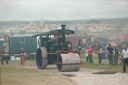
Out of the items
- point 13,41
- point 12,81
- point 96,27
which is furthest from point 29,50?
point 12,81

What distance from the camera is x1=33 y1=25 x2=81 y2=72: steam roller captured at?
21.2 meters

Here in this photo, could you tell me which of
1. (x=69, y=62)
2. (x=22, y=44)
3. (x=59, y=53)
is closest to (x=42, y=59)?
(x=59, y=53)

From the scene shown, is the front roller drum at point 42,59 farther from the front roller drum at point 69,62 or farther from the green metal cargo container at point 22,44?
the green metal cargo container at point 22,44

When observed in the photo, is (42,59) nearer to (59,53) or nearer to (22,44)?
(59,53)

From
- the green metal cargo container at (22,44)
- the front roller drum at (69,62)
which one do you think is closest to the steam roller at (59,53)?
the front roller drum at (69,62)

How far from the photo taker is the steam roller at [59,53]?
2117 centimetres

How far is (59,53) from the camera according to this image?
2181 centimetres

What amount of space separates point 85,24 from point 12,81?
31.3 m

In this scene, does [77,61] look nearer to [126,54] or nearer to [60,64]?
[60,64]

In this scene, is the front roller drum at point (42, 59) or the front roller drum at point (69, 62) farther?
the front roller drum at point (42, 59)

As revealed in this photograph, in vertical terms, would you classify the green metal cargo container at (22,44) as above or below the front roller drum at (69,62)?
above

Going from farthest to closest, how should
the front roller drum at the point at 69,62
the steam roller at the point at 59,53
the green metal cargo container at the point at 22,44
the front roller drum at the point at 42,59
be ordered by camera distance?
the green metal cargo container at the point at 22,44, the front roller drum at the point at 42,59, the steam roller at the point at 59,53, the front roller drum at the point at 69,62

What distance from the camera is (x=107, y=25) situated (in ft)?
145

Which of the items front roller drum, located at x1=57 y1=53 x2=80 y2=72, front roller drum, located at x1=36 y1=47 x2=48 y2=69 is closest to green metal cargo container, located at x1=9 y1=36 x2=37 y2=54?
front roller drum, located at x1=36 y1=47 x2=48 y2=69
